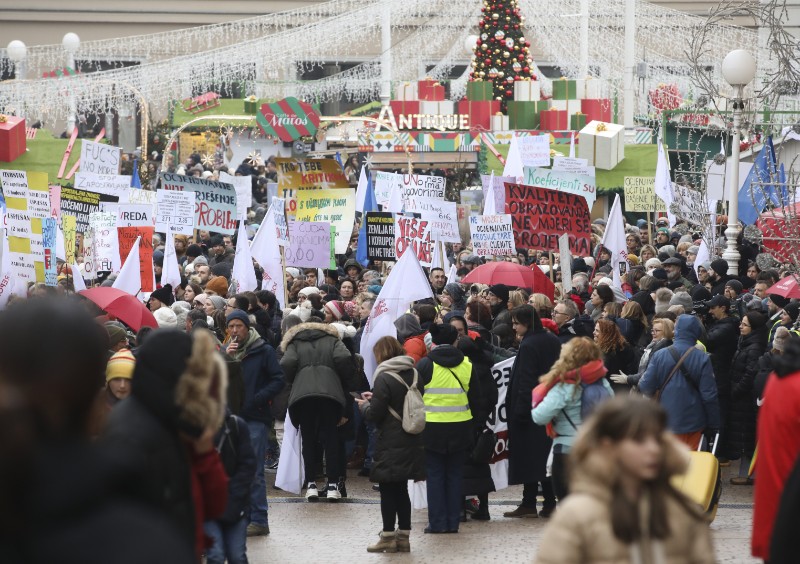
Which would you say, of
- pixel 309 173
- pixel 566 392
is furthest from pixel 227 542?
pixel 309 173

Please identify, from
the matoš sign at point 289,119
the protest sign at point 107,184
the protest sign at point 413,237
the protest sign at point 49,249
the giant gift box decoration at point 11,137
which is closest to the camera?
the protest sign at point 49,249

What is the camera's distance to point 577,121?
30547mm

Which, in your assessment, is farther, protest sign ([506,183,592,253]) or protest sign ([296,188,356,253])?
protest sign ([296,188,356,253])

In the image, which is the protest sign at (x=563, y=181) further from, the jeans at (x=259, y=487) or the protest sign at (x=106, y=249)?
the jeans at (x=259, y=487)

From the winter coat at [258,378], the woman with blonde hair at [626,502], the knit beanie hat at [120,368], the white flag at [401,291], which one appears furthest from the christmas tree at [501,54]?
the woman with blonde hair at [626,502]

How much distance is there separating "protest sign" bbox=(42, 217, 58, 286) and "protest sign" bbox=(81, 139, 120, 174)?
587 centimetres

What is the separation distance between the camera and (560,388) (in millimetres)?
7746

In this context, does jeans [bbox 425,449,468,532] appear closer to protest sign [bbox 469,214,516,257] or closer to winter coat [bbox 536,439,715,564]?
winter coat [bbox 536,439,715,564]

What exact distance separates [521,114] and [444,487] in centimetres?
2266

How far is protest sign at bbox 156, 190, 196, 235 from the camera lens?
51.7ft

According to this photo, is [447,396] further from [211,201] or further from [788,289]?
[211,201]

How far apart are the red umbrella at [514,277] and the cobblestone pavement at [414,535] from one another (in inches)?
127

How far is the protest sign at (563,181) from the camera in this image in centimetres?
1781

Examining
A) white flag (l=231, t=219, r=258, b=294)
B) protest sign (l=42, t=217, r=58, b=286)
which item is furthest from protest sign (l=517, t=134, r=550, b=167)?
protest sign (l=42, t=217, r=58, b=286)
